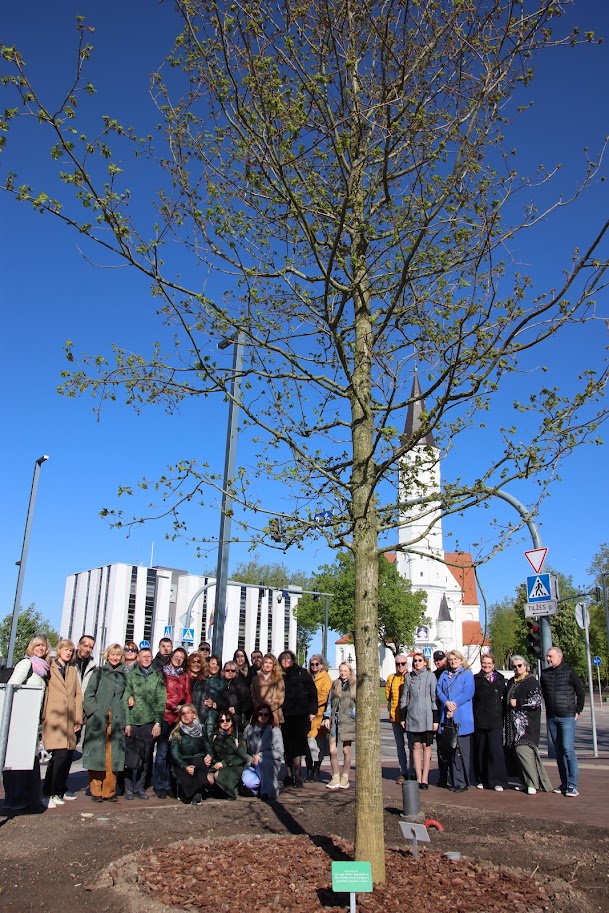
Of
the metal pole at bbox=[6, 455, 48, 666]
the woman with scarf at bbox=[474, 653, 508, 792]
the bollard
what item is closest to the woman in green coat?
the bollard

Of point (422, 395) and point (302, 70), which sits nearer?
point (422, 395)

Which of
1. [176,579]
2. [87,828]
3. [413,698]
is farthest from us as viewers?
[176,579]

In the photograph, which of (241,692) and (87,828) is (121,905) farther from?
(241,692)

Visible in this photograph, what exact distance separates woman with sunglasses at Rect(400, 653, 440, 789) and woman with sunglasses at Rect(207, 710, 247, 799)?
2.46m

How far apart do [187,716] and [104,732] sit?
3.48 feet

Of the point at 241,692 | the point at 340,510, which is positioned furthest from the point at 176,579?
the point at 340,510

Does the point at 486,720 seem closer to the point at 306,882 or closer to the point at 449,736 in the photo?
the point at 449,736

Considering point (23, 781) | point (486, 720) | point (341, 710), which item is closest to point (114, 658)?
point (23, 781)

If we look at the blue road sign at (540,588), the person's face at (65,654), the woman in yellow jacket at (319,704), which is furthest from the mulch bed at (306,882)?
the blue road sign at (540,588)

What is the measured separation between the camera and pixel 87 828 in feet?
23.6

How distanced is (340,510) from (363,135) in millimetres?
3053

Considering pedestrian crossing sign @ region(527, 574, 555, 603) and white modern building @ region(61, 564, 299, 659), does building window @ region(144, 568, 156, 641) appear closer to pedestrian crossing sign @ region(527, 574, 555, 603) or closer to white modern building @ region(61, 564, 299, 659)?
white modern building @ region(61, 564, 299, 659)

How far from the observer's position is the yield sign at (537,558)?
1336cm

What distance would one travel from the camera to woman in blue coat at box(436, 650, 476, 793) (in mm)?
10476
